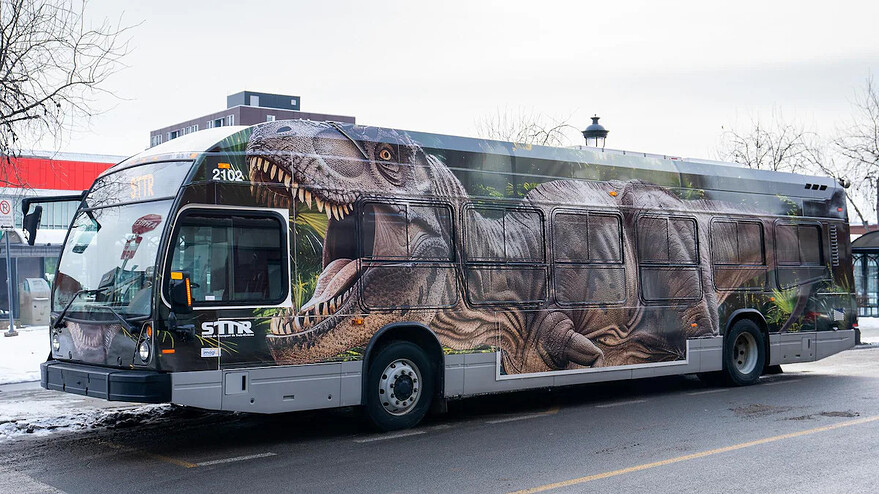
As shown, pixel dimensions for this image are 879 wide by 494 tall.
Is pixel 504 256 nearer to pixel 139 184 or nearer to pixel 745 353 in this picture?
pixel 139 184

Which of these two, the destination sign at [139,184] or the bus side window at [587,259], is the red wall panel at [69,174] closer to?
the destination sign at [139,184]

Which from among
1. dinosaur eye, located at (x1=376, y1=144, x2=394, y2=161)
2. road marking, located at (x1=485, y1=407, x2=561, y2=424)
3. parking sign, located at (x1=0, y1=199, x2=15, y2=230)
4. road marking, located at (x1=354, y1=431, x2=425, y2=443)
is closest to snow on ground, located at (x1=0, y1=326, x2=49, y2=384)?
parking sign, located at (x1=0, y1=199, x2=15, y2=230)

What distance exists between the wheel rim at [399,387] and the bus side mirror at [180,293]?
7.93 ft

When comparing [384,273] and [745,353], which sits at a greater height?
[384,273]

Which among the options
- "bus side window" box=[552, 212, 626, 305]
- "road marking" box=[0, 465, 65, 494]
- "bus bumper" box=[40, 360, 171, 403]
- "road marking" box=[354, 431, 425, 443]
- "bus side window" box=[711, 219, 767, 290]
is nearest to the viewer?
"road marking" box=[0, 465, 65, 494]

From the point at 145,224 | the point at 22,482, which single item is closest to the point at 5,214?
the point at 145,224

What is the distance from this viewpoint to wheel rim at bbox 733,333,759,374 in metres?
14.3

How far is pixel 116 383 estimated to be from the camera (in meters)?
8.41

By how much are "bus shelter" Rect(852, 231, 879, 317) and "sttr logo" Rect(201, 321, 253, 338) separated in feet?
80.3

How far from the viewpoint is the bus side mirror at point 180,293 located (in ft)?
27.7

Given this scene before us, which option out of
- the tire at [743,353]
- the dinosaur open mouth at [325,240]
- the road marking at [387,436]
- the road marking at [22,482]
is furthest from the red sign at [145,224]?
the tire at [743,353]

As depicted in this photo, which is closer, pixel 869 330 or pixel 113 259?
pixel 113 259

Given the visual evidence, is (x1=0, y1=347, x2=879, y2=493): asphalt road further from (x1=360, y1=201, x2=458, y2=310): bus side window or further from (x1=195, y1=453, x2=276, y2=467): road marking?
(x1=360, y1=201, x2=458, y2=310): bus side window

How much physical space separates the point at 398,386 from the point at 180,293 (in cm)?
279
